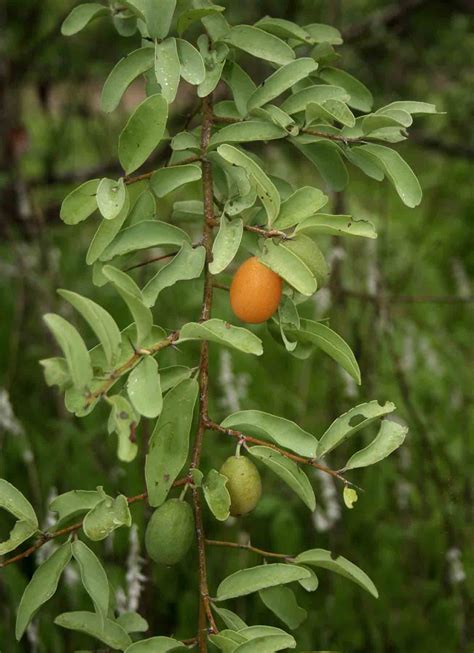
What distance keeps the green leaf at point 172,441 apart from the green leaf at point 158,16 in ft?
1.13

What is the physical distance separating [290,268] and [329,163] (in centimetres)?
20

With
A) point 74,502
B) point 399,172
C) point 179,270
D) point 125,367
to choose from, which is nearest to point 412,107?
point 399,172

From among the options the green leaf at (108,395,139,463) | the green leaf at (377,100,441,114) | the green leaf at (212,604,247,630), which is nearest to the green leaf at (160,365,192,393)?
the green leaf at (108,395,139,463)

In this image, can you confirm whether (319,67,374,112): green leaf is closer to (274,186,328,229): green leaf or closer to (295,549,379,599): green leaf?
(274,186,328,229): green leaf

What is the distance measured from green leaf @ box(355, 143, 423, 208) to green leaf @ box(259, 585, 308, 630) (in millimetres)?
401

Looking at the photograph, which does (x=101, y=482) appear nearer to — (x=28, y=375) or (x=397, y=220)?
(x=28, y=375)

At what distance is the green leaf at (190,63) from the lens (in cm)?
97

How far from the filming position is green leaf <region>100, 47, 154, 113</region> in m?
0.99

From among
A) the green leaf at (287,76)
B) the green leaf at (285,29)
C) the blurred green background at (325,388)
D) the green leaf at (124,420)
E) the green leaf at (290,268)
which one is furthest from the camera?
the blurred green background at (325,388)

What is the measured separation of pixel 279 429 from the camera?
91 cm

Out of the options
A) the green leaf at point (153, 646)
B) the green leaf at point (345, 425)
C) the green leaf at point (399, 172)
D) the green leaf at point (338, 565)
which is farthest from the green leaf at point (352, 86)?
the green leaf at point (153, 646)

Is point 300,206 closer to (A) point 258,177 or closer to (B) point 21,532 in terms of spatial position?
(A) point 258,177

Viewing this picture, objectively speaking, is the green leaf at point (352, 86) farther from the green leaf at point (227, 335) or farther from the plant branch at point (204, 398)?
the green leaf at point (227, 335)

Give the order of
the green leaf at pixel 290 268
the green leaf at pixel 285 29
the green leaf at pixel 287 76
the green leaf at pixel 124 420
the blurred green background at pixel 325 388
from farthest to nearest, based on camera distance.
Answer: the blurred green background at pixel 325 388 → the green leaf at pixel 285 29 → the green leaf at pixel 287 76 → the green leaf at pixel 290 268 → the green leaf at pixel 124 420
